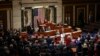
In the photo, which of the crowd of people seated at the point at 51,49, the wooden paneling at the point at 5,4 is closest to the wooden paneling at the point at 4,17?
the wooden paneling at the point at 5,4

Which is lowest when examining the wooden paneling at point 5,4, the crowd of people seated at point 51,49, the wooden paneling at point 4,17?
the crowd of people seated at point 51,49

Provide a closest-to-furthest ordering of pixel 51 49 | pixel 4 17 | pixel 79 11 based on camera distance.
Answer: pixel 51 49, pixel 4 17, pixel 79 11

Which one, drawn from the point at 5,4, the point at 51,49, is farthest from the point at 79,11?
the point at 51,49

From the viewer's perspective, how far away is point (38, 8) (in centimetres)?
4134

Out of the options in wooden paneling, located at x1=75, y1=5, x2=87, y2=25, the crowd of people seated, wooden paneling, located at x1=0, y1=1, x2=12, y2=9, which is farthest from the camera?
wooden paneling, located at x1=75, y1=5, x2=87, y2=25

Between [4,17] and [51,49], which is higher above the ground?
[4,17]

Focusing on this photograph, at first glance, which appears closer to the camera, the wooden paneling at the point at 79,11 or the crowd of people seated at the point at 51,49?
the crowd of people seated at the point at 51,49

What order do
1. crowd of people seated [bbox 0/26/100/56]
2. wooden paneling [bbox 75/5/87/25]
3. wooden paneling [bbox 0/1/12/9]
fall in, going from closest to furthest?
crowd of people seated [bbox 0/26/100/56]
wooden paneling [bbox 0/1/12/9]
wooden paneling [bbox 75/5/87/25]

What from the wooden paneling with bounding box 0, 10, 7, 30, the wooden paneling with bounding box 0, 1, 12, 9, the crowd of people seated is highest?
the wooden paneling with bounding box 0, 1, 12, 9

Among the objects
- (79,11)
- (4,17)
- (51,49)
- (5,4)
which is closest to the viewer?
(51,49)

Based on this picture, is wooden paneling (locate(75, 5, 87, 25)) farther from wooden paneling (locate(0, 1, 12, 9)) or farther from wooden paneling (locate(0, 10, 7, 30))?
wooden paneling (locate(0, 10, 7, 30))

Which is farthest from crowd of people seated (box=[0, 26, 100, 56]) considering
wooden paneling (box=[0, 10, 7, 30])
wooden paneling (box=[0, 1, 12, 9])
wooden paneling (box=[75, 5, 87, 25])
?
wooden paneling (box=[75, 5, 87, 25])

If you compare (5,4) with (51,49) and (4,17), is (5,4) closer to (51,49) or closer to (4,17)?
(4,17)

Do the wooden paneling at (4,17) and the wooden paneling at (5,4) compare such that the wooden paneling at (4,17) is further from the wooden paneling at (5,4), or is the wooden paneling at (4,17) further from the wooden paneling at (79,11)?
the wooden paneling at (79,11)
